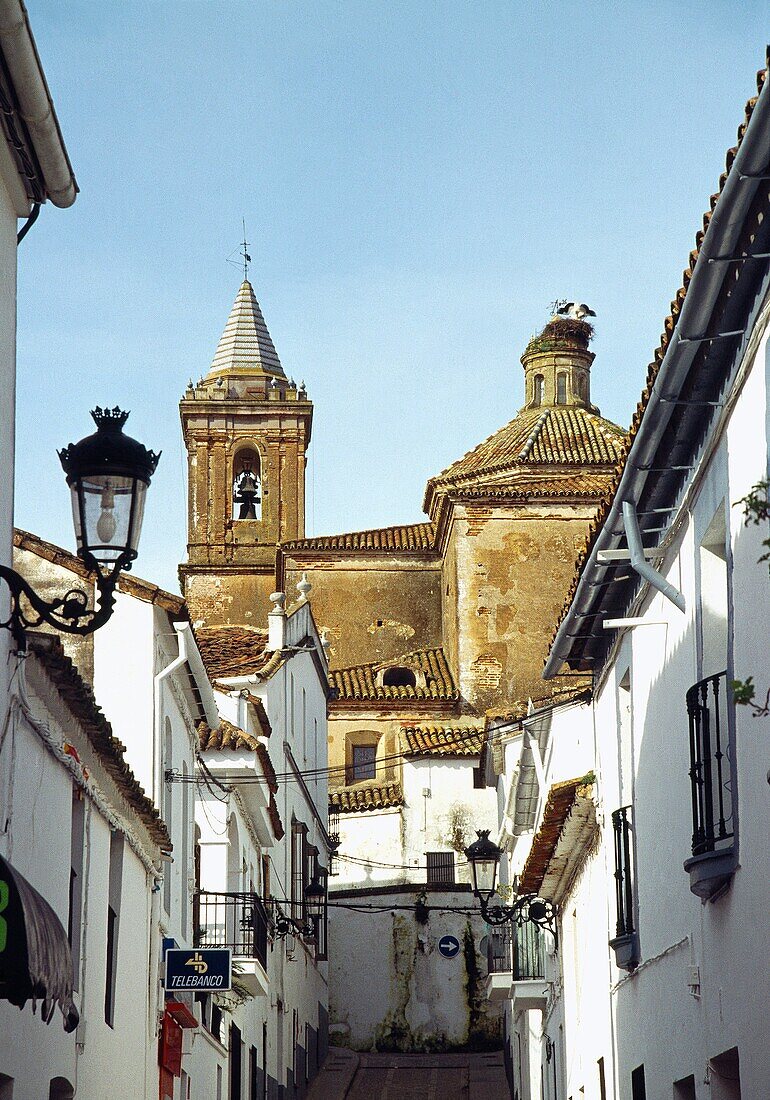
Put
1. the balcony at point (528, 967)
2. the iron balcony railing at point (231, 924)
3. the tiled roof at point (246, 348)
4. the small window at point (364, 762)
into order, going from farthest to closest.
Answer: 1. the tiled roof at point (246, 348)
2. the small window at point (364, 762)
3. the balcony at point (528, 967)
4. the iron balcony railing at point (231, 924)

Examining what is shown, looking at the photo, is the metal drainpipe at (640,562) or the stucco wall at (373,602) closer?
the metal drainpipe at (640,562)

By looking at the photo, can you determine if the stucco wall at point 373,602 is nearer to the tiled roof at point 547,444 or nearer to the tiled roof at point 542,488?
the tiled roof at point 547,444

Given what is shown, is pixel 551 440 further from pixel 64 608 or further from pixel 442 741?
pixel 64 608

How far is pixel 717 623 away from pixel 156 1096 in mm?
8973

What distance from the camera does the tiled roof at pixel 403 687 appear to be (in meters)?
47.8

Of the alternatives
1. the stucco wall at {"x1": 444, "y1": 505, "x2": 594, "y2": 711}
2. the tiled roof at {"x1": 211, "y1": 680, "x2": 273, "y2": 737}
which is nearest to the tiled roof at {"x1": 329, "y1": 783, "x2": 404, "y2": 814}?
the stucco wall at {"x1": 444, "y1": 505, "x2": 594, "y2": 711}

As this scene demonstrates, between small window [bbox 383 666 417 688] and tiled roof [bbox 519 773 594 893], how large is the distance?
28170mm

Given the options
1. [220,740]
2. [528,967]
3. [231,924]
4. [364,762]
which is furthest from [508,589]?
[231,924]

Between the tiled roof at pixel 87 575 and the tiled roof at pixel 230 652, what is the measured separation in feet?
30.4

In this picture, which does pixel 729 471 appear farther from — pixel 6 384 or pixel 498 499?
pixel 498 499

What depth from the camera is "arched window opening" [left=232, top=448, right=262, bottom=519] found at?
193 feet

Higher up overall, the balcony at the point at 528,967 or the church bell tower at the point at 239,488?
the church bell tower at the point at 239,488

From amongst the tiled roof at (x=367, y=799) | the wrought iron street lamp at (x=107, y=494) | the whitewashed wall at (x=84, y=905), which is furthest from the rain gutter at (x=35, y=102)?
the tiled roof at (x=367, y=799)

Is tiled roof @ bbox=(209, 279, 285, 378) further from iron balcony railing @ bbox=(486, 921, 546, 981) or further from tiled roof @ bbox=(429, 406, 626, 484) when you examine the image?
iron balcony railing @ bbox=(486, 921, 546, 981)
